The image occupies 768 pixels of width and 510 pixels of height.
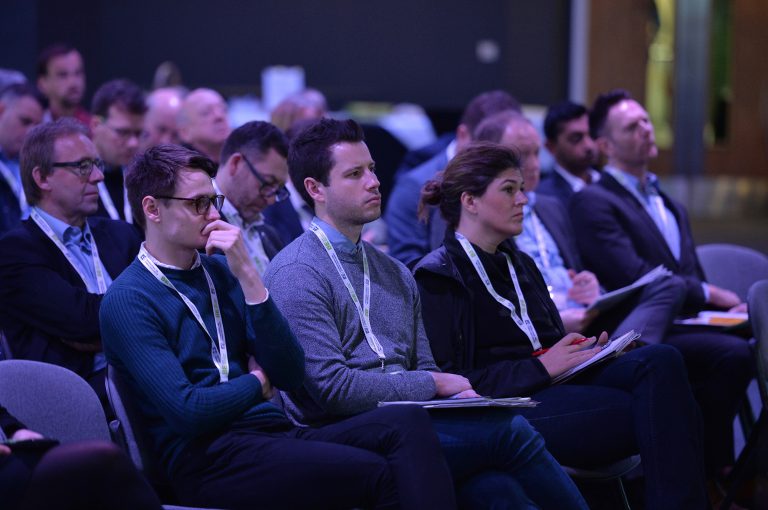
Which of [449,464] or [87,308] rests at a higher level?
[87,308]

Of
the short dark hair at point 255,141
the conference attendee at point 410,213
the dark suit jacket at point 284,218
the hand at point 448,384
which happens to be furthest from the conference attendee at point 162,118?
the hand at point 448,384

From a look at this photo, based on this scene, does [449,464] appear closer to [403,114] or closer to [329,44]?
[403,114]

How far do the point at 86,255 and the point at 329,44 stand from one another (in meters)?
7.14

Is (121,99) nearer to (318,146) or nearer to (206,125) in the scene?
(206,125)

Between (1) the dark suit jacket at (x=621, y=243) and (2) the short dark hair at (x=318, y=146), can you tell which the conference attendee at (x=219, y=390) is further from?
(1) the dark suit jacket at (x=621, y=243)

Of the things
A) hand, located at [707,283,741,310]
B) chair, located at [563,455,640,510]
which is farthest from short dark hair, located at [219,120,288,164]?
hand, located at [707,283,741,310]

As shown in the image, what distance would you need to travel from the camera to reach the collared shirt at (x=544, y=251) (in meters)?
4.08

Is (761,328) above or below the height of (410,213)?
below

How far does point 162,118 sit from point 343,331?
Answer: 3126 mm

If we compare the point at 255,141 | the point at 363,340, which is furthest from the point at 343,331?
the point at 255,141

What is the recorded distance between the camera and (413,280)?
117 inches

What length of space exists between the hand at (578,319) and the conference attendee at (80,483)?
1.85m

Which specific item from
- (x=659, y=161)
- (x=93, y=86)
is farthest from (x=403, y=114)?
(x=659, y=161)

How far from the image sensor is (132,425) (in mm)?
2516
